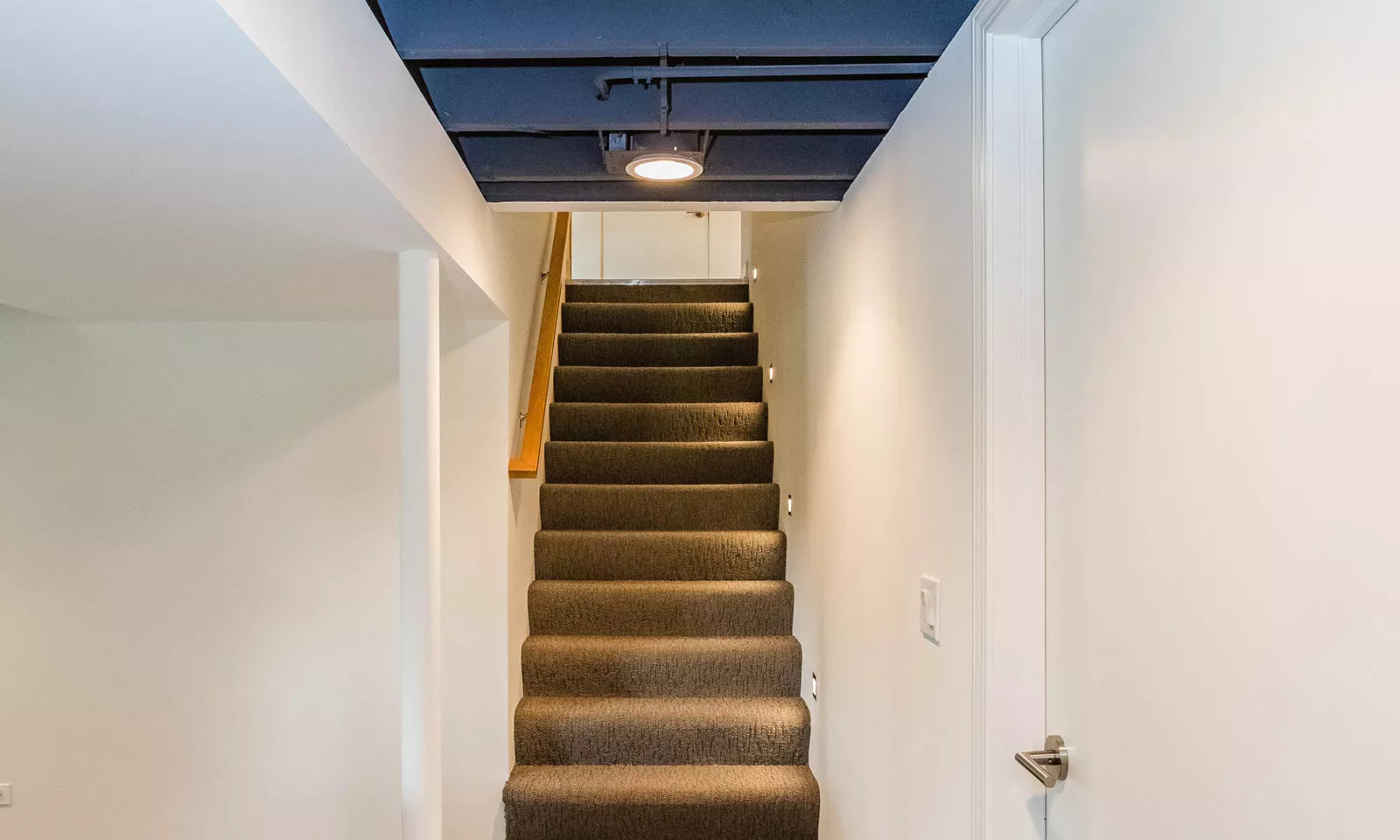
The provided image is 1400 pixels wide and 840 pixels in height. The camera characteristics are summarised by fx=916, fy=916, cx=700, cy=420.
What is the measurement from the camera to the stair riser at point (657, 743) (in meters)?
2.95

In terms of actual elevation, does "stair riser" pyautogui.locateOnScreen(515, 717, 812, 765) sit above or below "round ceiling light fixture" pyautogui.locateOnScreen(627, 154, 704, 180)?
below

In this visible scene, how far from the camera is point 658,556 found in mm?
3541

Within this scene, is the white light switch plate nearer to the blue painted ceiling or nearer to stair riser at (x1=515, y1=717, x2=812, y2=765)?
the blue painted ceiling

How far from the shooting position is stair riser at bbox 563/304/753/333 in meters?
4.67

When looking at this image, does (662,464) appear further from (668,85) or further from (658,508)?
(668,85)

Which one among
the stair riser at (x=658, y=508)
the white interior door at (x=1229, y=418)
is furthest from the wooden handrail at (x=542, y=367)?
the white interior door at (x=1229, y=418)

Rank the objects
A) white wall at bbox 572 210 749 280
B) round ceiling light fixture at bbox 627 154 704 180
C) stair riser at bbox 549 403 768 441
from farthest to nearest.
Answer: white wall at bbox 572 210 749 280
stair riser at bbox 549 403 768 441
round ceiling light fixture at bbox 627 154 704 180

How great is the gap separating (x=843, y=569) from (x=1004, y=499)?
114 centimetres

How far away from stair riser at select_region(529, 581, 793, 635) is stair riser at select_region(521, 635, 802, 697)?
13 cm

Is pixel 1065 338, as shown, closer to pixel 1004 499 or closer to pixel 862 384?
pixel 1004 499

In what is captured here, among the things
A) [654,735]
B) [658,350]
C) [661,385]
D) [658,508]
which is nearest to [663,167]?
[654,735]

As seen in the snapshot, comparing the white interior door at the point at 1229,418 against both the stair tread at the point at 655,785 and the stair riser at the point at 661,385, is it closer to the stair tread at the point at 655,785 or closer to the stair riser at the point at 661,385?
the stair tread at the point at 655,785

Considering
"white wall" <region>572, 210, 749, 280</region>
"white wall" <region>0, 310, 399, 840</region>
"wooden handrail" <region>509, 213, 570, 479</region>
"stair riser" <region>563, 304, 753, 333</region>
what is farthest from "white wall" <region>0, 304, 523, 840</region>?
"white wall" <region>572, 210, 749, 280</region>

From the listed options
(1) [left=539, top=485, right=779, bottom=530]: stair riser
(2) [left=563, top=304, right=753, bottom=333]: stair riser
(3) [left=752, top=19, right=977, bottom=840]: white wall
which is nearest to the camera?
(3) [left=752, top=19, right=977, bottom=840]: white wall
